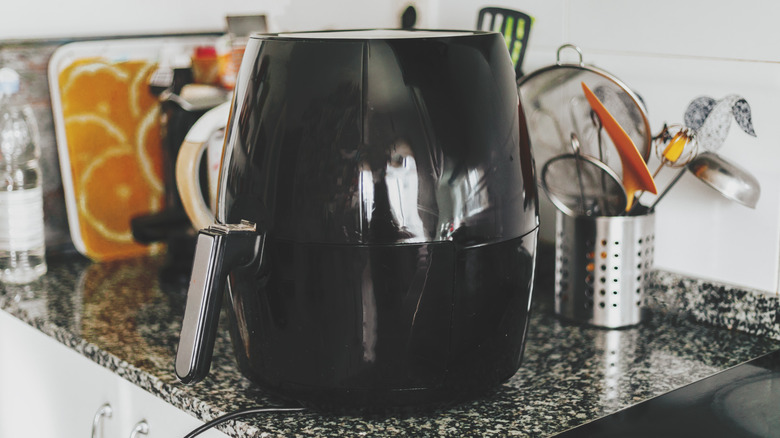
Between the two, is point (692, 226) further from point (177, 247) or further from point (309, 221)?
point (177, 247)

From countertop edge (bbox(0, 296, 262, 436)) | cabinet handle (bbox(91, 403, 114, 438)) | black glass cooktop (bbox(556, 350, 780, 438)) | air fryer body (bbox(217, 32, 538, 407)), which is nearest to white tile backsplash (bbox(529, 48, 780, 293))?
black glass cooktop (bbox(556, 350, 780, 438))

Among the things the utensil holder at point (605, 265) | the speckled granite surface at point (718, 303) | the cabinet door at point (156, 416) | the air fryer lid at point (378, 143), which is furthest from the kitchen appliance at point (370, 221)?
the speckled granite surface at point (718, 303)

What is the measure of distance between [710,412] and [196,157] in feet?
1.98

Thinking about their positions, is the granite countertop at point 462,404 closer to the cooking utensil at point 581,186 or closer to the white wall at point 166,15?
the cooking utensil at point 581,186

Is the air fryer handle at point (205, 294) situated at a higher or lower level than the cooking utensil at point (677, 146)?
lower

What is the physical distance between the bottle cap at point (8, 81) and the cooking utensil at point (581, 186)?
0.76 meters

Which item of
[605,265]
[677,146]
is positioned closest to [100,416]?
[605,265]

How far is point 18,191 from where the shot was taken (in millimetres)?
1204

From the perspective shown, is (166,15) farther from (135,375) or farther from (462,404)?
(462,404)

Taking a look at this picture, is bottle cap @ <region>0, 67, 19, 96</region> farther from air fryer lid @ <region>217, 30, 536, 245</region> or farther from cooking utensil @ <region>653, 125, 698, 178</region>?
cooking utensil @ <region>653, 125, 698, 178</region>

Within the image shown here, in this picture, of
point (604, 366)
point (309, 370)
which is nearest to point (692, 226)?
point (604, 366)

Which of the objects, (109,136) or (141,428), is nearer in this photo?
(141,428)

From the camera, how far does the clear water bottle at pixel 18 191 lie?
47.6 inches

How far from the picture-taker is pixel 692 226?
3.39 feet
